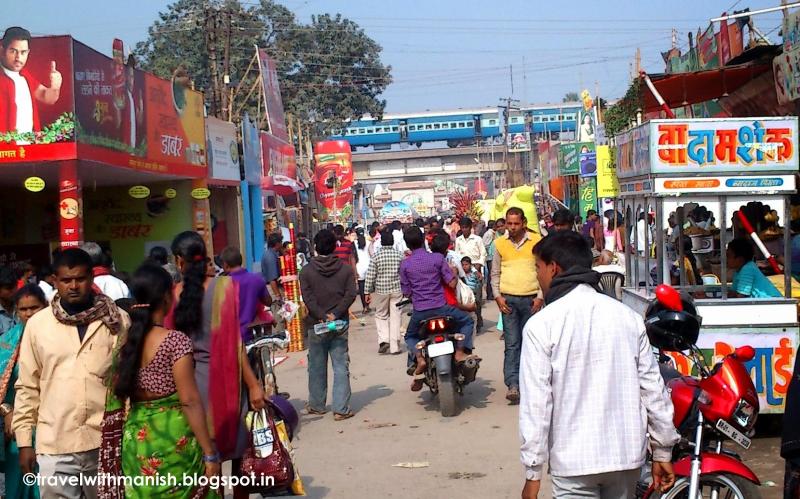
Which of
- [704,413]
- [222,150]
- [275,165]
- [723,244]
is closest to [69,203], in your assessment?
[222,150]

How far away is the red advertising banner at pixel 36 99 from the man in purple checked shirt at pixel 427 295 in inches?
239

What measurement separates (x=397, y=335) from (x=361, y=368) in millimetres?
1136

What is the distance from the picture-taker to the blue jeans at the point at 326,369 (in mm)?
8602

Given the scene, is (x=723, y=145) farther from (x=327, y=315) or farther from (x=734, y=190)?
(x=327, y=315)

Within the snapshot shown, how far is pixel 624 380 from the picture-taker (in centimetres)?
348

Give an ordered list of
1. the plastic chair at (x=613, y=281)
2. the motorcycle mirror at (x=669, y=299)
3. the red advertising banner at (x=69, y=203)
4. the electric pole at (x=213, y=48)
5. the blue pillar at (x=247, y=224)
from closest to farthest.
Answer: the motorcycle mirror at (x=669, y=299), the red advertising banner at (x=69, y=203), the plastic chair at (x=613, y=281), the blue pillar at (x=247, y=224), the electric pole at (x=213, y=48)

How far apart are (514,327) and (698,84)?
14.2ft

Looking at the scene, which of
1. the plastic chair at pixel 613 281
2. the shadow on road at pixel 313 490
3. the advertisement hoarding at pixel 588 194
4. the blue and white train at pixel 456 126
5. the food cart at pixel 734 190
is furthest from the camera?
the blue and white train at pixel 456 126

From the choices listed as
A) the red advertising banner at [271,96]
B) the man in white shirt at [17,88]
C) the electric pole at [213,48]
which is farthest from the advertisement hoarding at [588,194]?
the man in white shirt at [17,88]

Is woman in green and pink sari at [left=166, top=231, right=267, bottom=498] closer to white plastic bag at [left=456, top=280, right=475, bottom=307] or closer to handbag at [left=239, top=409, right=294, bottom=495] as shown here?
handbag at [left=239, top=409, right=294, bottom=495]

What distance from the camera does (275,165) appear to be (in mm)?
28047

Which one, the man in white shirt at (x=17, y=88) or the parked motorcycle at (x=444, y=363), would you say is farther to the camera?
the man in white shirt at (x=17, y=88)

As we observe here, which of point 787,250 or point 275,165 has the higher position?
point 275,165

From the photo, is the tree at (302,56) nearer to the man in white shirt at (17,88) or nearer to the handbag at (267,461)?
the man in white shirt at (17,88)
